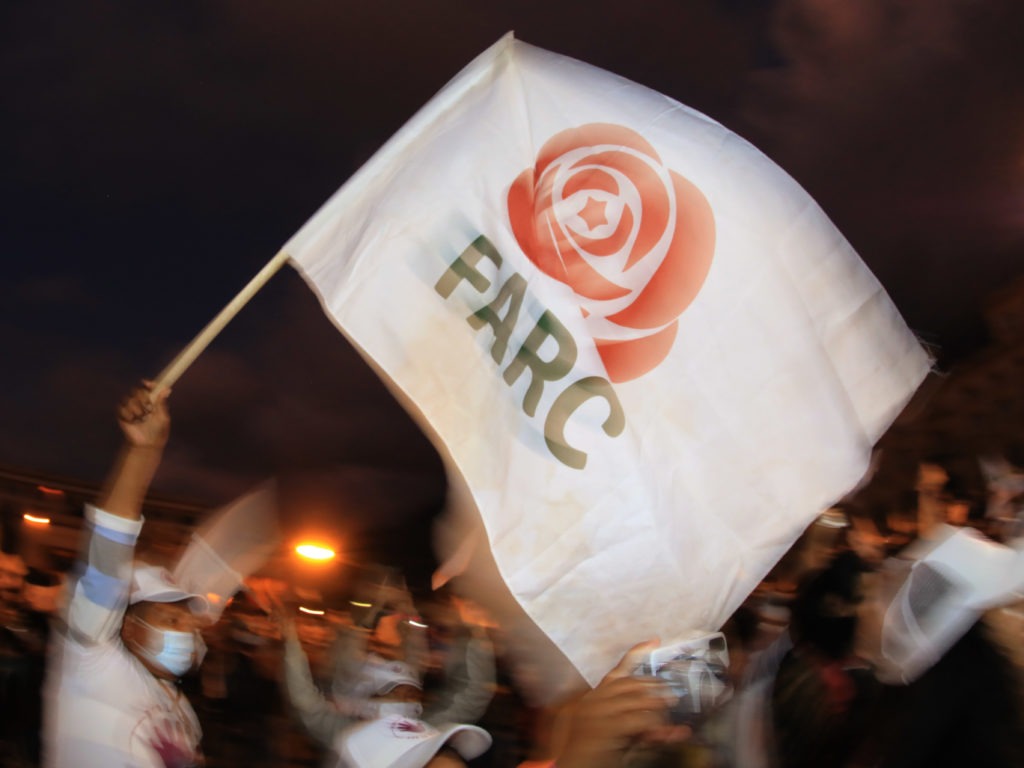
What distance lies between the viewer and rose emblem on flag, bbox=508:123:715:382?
361cm

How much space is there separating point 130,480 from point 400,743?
1.31 m

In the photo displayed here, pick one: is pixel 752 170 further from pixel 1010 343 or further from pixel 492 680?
pixel 1010 343

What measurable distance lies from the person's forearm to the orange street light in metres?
7.32

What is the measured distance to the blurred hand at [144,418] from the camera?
329 cm

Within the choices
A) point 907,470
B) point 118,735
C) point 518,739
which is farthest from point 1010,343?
point 118,735

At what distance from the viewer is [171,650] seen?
3.58 meters

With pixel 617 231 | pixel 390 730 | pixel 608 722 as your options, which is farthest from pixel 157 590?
pixel 608 722

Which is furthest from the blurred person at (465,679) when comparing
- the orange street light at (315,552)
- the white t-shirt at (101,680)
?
the orange street light at (315,552)

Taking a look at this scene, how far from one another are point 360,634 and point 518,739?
1375 mm

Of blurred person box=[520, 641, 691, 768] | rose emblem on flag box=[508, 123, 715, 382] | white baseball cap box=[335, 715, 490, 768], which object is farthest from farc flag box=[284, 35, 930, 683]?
blurred person box=[520, 641, 691, 768]

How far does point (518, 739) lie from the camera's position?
594 cm

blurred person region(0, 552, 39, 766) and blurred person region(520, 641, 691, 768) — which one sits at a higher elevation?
blurred person region(0, 552, 39, 766)

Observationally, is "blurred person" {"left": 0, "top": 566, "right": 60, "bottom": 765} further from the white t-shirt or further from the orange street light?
the orange street light

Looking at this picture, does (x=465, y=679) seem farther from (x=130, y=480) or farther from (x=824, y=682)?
(x=130, y=480)
